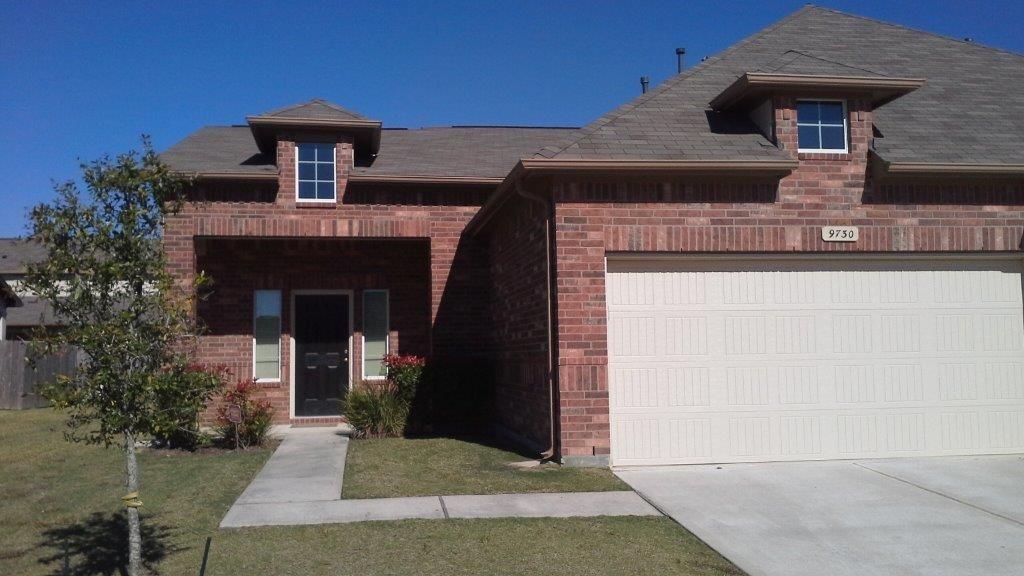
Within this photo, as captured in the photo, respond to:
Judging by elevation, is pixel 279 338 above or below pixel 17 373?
above

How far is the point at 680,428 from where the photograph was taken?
9609 mm

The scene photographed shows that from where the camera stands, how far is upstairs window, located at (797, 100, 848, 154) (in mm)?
10242

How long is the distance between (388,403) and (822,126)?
22.9 ft

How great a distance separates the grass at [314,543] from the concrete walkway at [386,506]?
203mm

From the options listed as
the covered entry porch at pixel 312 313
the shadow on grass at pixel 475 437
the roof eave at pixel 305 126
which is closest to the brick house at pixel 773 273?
the shadow on grass at pixel 475 437

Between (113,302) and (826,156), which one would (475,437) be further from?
(113,302)

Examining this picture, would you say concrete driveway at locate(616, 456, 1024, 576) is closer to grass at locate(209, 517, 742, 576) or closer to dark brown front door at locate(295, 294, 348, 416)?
grass at locate(209, 517, 742, 576)

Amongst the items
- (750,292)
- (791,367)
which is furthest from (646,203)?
(791,367)

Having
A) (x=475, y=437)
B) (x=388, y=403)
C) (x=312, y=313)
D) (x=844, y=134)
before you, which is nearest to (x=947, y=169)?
(x=844, y=134)

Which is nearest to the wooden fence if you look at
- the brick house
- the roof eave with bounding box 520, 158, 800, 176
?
the brick house

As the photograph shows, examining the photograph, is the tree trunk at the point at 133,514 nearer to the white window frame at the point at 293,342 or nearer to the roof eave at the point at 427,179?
the roof eave at the point at 427,179

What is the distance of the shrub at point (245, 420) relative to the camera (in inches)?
446

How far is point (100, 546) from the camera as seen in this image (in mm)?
6621

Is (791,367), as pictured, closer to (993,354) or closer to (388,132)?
(993,354)
